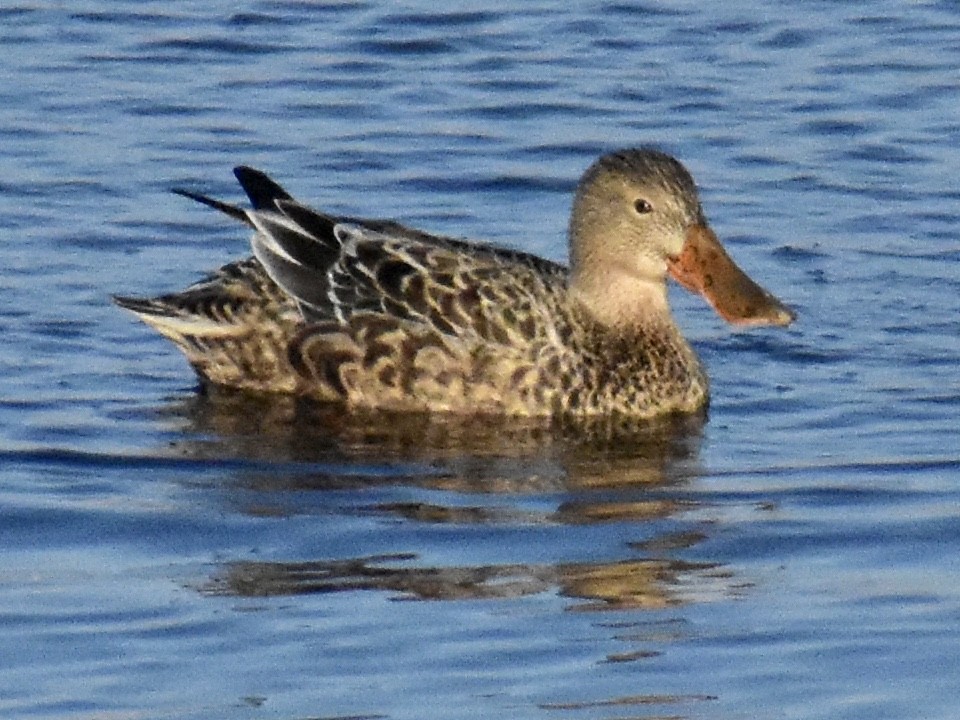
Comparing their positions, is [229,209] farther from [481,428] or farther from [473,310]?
[481,428]

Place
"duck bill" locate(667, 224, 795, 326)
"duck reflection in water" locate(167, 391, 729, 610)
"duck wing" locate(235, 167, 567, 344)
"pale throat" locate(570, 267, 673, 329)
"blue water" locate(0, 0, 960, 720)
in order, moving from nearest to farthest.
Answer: "blue water" locate(0, 0, 960, 720) < "duck reflection in water" locate(167, 391, 729, 610) < "duck wing" locate(235, 167, 567, 344) < "duck bill" locate(667, 224, 795, 326) < "pale throat" locate(570, 267, 673, 329)

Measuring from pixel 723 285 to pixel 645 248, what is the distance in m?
0.35

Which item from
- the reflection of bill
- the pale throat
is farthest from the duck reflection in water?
the pale throat

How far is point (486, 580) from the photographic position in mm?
8969

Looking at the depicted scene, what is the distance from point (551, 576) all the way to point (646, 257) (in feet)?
9.38

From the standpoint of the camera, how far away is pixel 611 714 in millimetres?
7750

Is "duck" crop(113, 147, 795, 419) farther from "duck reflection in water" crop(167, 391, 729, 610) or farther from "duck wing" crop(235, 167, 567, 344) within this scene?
"duck reflection in water" crop(167, 391, 729, 610)

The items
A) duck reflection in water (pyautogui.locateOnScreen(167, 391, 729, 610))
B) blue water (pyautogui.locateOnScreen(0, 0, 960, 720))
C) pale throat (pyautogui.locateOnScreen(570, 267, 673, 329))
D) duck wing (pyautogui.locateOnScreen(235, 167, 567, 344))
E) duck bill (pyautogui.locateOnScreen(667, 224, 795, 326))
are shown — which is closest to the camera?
blue water (pyautogui.locateOnScreen(0, 0, 960, 720))

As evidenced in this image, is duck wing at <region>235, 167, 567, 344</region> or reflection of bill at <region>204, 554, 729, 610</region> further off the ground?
duck wing at <region>235, 167, 567, 344</region>

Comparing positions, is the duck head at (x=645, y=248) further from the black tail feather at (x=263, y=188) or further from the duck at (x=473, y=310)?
the black tail feather at (x=263, y=188)

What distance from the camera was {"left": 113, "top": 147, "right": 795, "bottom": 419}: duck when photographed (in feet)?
37.2

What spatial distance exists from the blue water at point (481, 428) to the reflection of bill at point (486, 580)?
0.02m

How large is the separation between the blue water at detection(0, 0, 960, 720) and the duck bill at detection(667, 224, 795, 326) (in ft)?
1.07

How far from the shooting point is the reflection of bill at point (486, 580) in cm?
880
